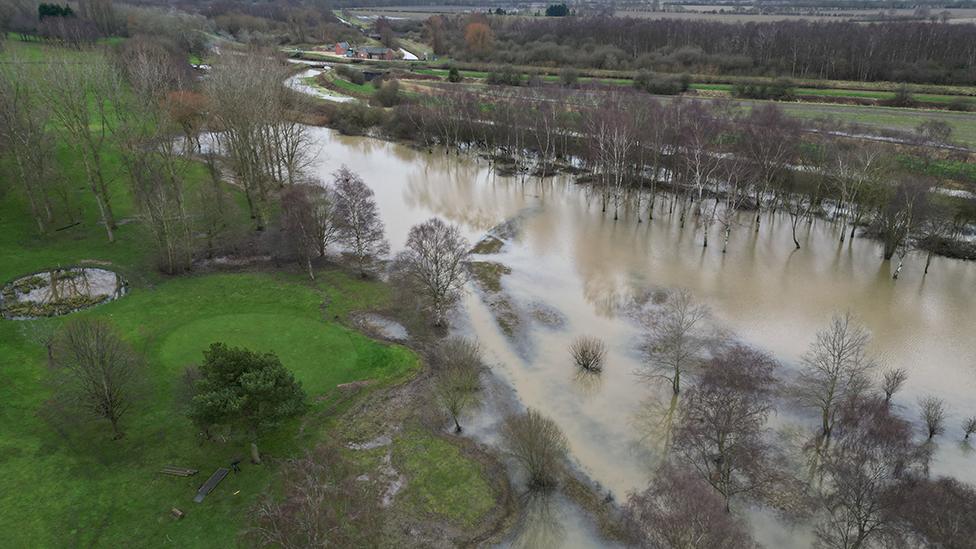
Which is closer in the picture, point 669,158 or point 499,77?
point 669,158

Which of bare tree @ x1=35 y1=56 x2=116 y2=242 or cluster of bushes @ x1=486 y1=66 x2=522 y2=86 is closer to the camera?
bare tree @ x1=35 y1=56 x2=116 y2=242

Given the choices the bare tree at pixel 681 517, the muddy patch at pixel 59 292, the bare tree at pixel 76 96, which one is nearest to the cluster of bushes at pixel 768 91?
the bare tree at pixel 681 517

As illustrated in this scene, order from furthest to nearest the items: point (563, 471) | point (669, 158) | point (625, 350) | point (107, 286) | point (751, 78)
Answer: point (751, 78) < point (669, 158) < point (107, 286) < point (625, 350) < point (563, 471)

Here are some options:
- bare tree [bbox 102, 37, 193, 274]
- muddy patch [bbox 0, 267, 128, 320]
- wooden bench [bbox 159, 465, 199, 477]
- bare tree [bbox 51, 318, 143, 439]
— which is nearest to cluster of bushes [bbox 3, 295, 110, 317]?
muddy patch [bbox 0, 267, 128, 320]

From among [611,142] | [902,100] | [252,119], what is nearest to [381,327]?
[252,119]

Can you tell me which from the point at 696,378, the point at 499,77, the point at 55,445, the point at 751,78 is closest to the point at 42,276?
the point at 55,445

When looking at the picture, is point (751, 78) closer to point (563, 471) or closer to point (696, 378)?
point (696, 378)

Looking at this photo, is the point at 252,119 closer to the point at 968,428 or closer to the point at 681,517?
the point at 681,517

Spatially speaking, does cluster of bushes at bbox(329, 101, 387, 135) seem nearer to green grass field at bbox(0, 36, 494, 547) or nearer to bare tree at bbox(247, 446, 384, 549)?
green grass field at bbox(0, 36, 494, 547)
